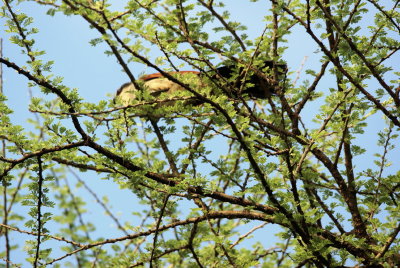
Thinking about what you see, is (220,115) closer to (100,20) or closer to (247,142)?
(247,142)

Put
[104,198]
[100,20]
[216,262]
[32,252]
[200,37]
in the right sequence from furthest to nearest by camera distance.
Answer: [104,198] → [216,262] → [200,37] → [32,252] → [100,20]

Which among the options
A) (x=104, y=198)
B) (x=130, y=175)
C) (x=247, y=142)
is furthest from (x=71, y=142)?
(x=104, y=198)

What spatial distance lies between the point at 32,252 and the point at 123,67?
1.51 meters

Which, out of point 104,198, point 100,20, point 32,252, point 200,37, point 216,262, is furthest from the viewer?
point 104,198

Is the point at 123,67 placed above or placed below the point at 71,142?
above

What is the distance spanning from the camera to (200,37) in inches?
143

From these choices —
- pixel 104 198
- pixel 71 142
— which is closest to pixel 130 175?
pixel 71 142

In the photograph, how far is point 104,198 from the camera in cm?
580

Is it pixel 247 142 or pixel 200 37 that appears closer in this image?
pixel 247 142

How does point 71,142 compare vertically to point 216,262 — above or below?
above

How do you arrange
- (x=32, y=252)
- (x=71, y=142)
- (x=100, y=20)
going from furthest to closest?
(x=32, y=252), (x=71, y=142), (x=100, y=20)

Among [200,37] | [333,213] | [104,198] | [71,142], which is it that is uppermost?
[104,198]

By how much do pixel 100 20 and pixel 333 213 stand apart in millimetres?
2511

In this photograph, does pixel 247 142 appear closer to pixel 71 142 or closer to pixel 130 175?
pixel 130 175
